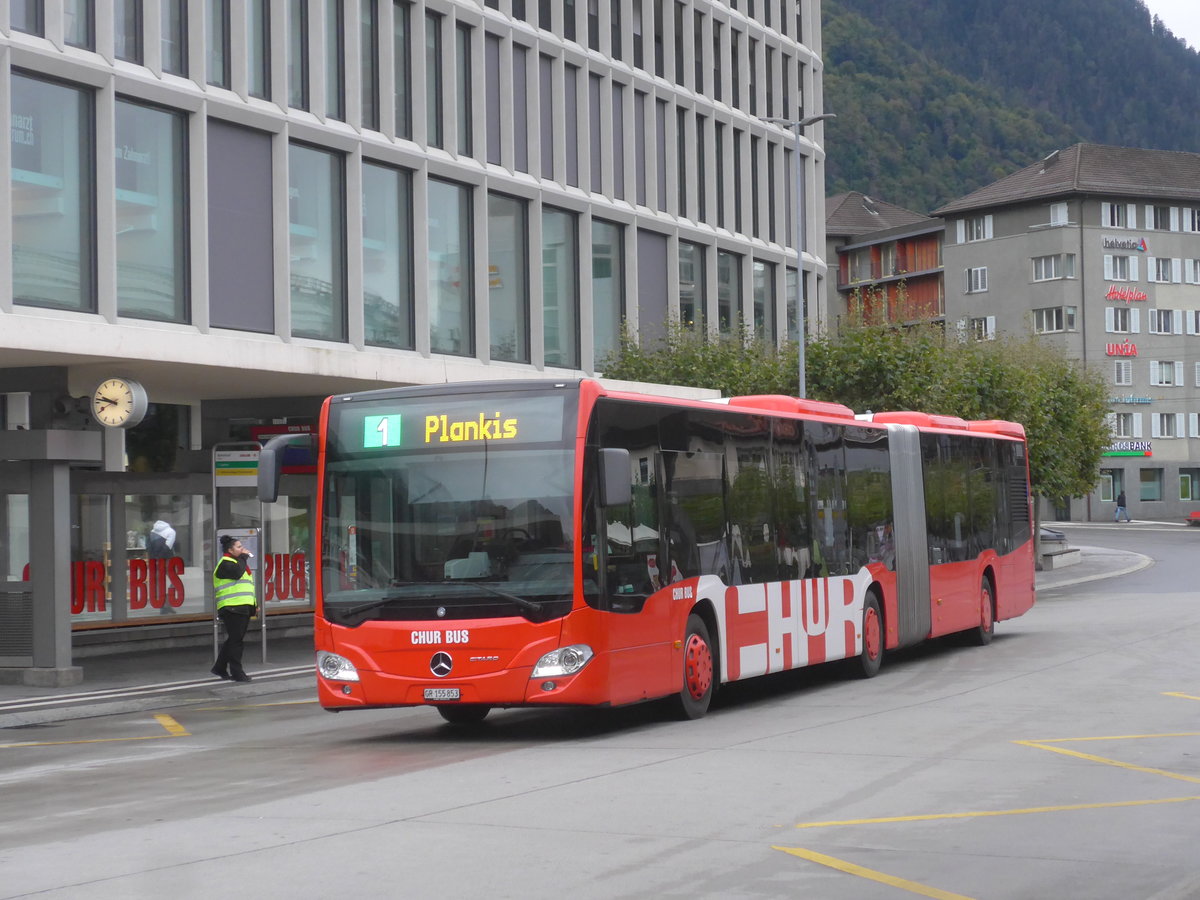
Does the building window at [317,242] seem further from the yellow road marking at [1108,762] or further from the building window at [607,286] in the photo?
the yellow road marking at [1108,762]

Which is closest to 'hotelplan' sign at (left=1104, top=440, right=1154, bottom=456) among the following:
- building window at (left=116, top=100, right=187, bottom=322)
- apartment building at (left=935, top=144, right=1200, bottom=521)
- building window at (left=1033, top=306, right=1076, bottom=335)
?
apartment building at (left=935, top=144, right=1200, bottom=521)

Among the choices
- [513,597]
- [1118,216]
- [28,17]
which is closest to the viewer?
[513,597]

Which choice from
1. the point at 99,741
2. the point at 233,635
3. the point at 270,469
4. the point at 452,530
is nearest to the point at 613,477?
the point at 452,530

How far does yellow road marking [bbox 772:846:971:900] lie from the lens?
747 cm

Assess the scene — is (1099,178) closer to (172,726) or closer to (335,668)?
(172,726)

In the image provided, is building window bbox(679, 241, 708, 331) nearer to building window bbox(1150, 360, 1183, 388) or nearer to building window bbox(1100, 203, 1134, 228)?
building window bbox(1100, 203, 1134, 228)

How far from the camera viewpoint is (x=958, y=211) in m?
101

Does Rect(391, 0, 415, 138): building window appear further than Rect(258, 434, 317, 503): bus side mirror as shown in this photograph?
Yes

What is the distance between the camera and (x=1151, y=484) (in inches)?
3895

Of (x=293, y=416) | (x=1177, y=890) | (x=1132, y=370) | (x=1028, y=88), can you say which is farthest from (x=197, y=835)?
(x=1028, y=88)

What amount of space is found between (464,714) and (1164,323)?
289 feet

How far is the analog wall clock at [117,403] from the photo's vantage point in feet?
70.1

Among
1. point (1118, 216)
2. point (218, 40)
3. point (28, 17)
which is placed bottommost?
point (28, 17)

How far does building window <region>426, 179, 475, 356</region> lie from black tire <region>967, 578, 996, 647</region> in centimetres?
1165
